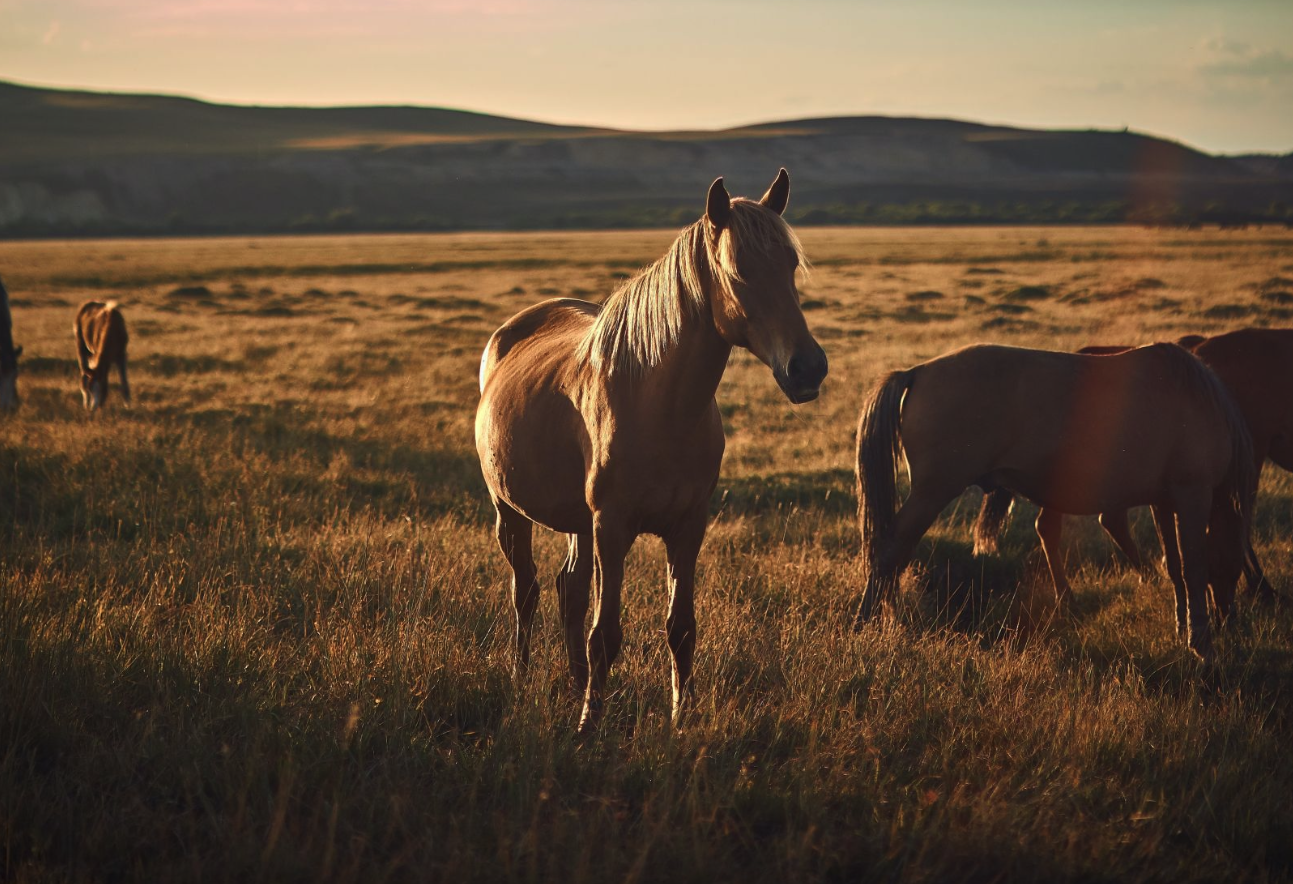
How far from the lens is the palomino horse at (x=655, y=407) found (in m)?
3.12

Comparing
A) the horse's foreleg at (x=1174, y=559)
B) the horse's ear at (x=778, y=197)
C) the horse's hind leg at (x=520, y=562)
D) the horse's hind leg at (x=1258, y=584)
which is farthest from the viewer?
the horse's hind leg at (x=1258, y=584)

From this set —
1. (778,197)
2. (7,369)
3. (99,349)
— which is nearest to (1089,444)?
(778,197)

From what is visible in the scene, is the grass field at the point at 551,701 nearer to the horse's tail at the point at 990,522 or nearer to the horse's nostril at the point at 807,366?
the horse's tail at the point at 990,522

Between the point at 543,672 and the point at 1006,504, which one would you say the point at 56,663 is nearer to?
the point at 543,672

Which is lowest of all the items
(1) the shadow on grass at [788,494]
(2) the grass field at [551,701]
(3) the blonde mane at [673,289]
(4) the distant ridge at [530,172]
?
(1) the shadow on grass at [788,494]

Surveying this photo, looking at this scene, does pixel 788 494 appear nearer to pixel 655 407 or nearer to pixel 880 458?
pixel 880 458

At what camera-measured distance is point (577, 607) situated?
400 centimetres

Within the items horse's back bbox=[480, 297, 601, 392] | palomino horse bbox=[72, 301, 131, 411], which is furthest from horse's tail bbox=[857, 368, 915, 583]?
palomino horse bbox=[72, 301, 131, 411]

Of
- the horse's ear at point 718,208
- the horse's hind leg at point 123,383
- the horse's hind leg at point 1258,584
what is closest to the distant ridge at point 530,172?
the horse's hind leg at point 123,383

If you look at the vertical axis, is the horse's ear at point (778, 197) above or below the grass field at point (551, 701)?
above

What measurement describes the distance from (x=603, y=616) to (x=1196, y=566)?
3650 mm

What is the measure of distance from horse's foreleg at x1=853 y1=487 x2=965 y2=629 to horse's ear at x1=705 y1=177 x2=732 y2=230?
3.11 m

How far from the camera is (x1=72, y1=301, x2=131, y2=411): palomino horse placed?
502 inches

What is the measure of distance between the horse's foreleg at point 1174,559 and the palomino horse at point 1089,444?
14 mm
